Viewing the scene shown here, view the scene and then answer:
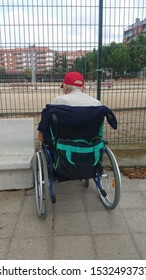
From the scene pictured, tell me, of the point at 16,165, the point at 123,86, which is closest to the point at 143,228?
the point at 16,165

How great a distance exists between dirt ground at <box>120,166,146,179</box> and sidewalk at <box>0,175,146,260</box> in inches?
12.6

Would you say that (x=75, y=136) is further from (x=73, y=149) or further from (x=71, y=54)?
(x=71, y=54)

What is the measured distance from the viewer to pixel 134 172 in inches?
132

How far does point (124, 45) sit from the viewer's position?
3.39 meters

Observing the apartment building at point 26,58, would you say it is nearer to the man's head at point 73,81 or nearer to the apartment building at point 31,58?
the apartment building at point 31,58

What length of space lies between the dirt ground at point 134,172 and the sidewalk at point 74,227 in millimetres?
321

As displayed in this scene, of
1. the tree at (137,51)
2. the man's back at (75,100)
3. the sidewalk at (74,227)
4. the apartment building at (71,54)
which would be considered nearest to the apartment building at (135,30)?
the tree at (137,51)

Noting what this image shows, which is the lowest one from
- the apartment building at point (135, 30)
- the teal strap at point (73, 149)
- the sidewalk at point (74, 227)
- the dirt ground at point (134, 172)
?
the sidewalk at point (74, 227)

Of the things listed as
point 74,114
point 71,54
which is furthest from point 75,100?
point 71,54

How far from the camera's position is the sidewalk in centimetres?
191

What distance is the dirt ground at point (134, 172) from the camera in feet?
10.6

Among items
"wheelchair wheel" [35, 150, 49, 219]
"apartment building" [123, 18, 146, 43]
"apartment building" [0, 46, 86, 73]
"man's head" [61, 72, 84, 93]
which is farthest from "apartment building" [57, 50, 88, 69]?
"wheelchair wheel" [35, 150, 49, 219]

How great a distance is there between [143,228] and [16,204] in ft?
4.45

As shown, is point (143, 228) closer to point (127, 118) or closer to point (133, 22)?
point (133, 22)
